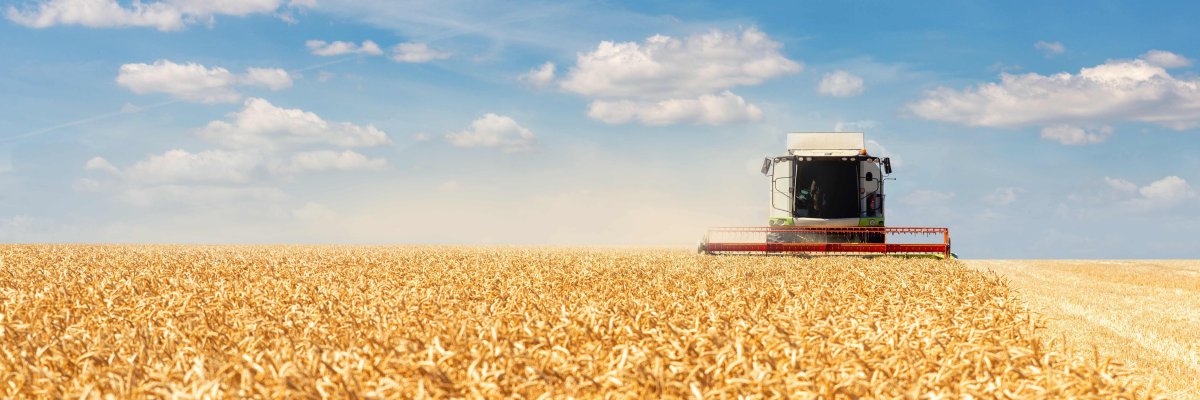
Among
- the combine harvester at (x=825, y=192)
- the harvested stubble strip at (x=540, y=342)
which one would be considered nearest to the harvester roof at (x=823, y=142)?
the combine harvester at (x=825, y=192)

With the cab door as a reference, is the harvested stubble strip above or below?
below

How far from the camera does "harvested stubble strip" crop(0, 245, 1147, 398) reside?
3.89 m

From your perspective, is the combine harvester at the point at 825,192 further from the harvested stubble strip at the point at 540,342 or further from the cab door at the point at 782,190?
the harvested stubble strip at the point at 540,342

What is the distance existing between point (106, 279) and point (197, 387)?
22.7 ft

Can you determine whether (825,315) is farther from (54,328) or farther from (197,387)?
(54,328)

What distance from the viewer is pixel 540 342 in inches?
189

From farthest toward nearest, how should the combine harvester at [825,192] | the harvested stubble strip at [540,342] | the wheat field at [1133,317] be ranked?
the combine harvester at [825,192] < the wheat field at [1133,317] < the harvested stubble strip at [540,342]

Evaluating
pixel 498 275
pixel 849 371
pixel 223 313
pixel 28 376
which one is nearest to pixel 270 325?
pixel 223 313

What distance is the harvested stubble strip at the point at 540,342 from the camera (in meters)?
3.89

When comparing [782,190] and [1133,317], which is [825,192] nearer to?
[782,190]

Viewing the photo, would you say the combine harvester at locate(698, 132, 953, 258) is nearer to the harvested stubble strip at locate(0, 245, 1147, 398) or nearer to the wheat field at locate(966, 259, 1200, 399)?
the wheat field at locate(966, 259, 1200, 399)

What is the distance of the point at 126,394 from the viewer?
147 inches

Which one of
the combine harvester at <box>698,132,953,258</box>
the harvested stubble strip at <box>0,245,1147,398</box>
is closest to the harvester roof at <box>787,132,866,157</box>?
the combine harvester at <box>698,132,953,258</box>

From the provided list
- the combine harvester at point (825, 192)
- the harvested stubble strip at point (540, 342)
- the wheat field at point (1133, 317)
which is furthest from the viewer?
the combine harvester at point (825, 192)
